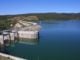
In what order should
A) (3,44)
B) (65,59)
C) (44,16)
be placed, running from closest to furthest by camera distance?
(65,59) < (3,44) < (44,16)

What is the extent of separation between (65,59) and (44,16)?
160361 millimetres

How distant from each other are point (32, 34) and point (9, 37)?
6137mm

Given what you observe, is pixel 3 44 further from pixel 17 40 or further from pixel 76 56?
pixel 76 56

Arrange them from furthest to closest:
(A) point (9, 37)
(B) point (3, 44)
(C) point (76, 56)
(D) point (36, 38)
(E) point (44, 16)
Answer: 1. (E) point (44, 16)
2. (D) point (36, 38)
3. (A) point (9, 37)
4. (B) point (3, 44)
5. (C) point (76, 56)

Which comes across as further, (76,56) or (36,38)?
(36,38)

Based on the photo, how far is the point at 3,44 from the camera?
38.0 metres

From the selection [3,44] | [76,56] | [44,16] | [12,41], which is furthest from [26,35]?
[44,16]

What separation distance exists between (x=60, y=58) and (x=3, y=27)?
3016 centimetres

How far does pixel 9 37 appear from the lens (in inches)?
1734

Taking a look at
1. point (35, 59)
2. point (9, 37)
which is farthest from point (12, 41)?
point (35, 59)

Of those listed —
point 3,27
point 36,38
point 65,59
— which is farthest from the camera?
point 3,27

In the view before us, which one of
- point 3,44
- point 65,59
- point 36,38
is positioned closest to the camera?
point 65,59

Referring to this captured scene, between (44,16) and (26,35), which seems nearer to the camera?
(26,35)

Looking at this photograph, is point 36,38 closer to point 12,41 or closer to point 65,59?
point 12,41
